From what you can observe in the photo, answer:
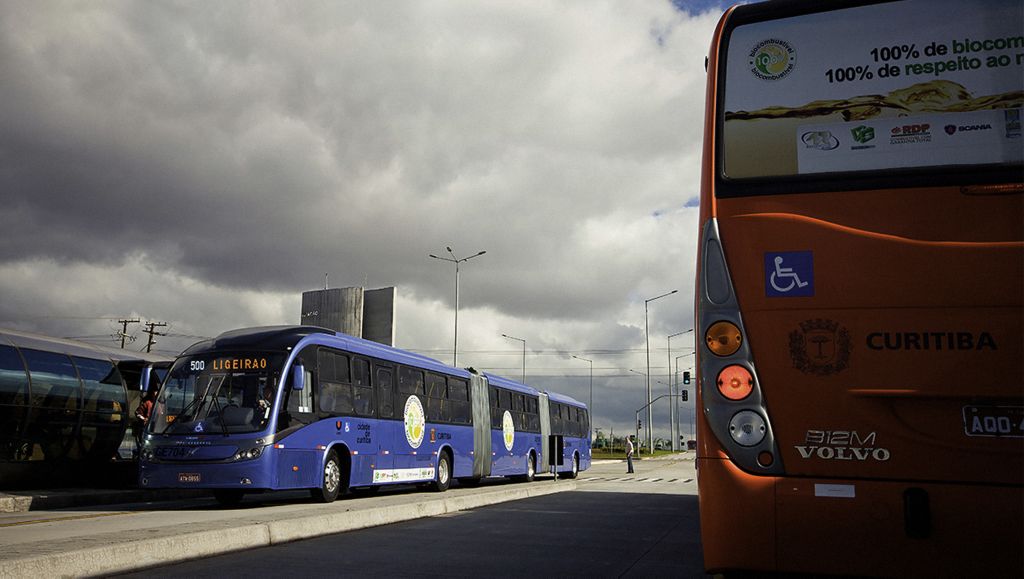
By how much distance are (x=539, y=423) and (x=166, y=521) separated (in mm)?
20775

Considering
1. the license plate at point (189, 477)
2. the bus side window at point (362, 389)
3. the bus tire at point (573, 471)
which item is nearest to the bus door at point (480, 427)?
the bus side window at point (362, 389)

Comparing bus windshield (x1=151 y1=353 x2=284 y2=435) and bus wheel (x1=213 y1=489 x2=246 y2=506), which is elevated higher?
bus windshield (x1=151 y1=353 x2=284 y2=435)

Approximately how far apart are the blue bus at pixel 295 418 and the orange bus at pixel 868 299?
38.1 ft

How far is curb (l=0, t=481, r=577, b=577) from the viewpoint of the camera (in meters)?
5.96

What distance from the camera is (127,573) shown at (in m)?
6.63

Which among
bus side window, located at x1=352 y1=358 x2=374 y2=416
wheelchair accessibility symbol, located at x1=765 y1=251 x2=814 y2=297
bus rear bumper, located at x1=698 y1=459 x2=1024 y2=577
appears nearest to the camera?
bus rear bumper, located at x1=698 y1=459 x2=1024 y2=577

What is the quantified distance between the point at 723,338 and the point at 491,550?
512cm

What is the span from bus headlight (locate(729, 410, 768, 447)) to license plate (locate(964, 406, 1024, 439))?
2.84 feet

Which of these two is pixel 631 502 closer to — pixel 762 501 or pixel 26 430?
pixel 26 430

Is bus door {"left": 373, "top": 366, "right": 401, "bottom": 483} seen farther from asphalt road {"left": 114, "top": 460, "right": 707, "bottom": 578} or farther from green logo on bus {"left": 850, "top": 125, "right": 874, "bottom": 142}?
green logo on bus {"left": 850, "top": 125, "right": 874, "bottom": 142}

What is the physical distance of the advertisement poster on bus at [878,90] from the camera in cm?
422

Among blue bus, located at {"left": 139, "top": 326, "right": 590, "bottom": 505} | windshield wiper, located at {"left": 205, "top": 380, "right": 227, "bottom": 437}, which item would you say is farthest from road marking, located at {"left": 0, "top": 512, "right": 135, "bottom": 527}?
windshield wiper, located at {"left": 205, "top": 380, "right": 227, "bottom": 437}

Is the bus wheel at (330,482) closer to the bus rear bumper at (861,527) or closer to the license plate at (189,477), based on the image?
the license plate at (189,477)

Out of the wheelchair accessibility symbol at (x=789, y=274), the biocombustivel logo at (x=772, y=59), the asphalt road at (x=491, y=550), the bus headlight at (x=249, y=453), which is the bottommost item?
the asphalt road at (x=491, y=550)
